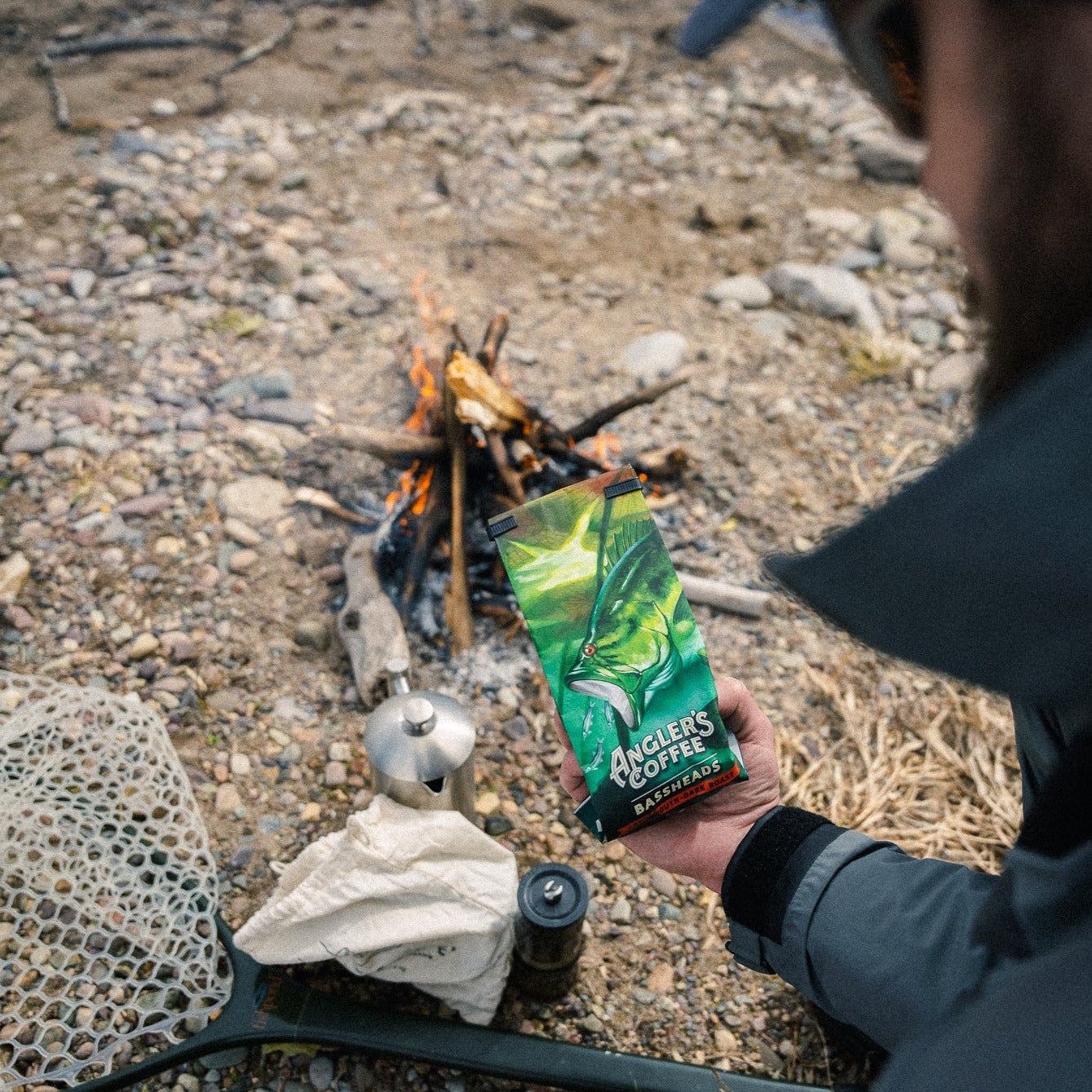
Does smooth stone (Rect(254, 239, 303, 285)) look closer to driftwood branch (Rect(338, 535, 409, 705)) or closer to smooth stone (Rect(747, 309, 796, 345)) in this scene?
driftwood branch (Rect(338, 535, 409, 705))

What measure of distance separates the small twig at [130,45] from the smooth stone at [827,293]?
169 inches

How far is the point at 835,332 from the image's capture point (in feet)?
15.6

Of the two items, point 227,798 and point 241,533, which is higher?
point 241,533

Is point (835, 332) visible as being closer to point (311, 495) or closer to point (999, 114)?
point (311, 495)

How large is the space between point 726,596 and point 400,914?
170 cm

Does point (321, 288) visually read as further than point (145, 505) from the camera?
Yes

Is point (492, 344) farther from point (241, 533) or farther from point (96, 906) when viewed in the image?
point (96, 906)

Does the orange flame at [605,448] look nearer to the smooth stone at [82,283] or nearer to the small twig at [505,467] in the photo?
the small twig at [505,467]

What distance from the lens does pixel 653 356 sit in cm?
447

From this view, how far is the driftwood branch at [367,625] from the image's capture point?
3.12 meters

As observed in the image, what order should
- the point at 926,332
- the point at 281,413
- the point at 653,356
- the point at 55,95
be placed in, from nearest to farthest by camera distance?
the point at 281,413
the point at 653,356
the point at 926,332
the point at 55,95

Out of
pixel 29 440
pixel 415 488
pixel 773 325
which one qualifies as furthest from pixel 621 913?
pixel 773 325

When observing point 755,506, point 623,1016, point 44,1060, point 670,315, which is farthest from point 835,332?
point 44,1060

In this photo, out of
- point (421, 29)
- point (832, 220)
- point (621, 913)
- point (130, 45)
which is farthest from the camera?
point (421, 29)
